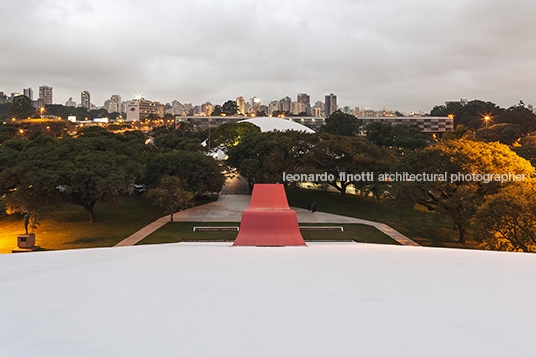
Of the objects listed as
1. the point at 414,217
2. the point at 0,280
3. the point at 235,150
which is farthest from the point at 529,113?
the point at 0,280

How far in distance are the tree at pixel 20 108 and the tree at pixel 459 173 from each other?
117391mm

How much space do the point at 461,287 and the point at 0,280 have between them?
18.0ft

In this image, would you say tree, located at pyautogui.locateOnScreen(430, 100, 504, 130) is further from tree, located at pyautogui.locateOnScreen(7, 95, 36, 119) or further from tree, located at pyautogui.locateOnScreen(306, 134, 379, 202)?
tree, located at pyautogui.locateOnScreen(7, 95, 36, 119)

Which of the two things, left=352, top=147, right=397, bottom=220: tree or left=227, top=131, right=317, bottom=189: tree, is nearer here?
left=352, top=147, right=397, bottom=220: tree

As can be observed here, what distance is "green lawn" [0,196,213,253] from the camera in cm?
1521

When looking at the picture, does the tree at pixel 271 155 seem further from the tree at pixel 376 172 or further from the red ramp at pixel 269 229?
the red ramp at pixel 269 229

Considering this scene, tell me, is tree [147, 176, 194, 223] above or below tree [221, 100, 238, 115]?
below

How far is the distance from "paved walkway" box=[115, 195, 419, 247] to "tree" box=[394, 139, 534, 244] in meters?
2.87

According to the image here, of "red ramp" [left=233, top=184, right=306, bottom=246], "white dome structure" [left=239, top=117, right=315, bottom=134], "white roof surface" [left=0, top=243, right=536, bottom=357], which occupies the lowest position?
"red ramp" [left=233, top=184, right=306, bottom=246]

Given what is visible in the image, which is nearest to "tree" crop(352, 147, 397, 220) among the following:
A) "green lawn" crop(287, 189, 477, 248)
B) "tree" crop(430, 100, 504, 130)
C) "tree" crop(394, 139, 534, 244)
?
"green lawn" crop(287, 189, 477, 248)

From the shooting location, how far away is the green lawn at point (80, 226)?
599 inches

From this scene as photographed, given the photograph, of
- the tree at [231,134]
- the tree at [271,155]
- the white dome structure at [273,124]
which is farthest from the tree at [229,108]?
the tree at [271,155]

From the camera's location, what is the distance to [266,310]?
240 cm

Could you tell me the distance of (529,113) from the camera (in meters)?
60.9
